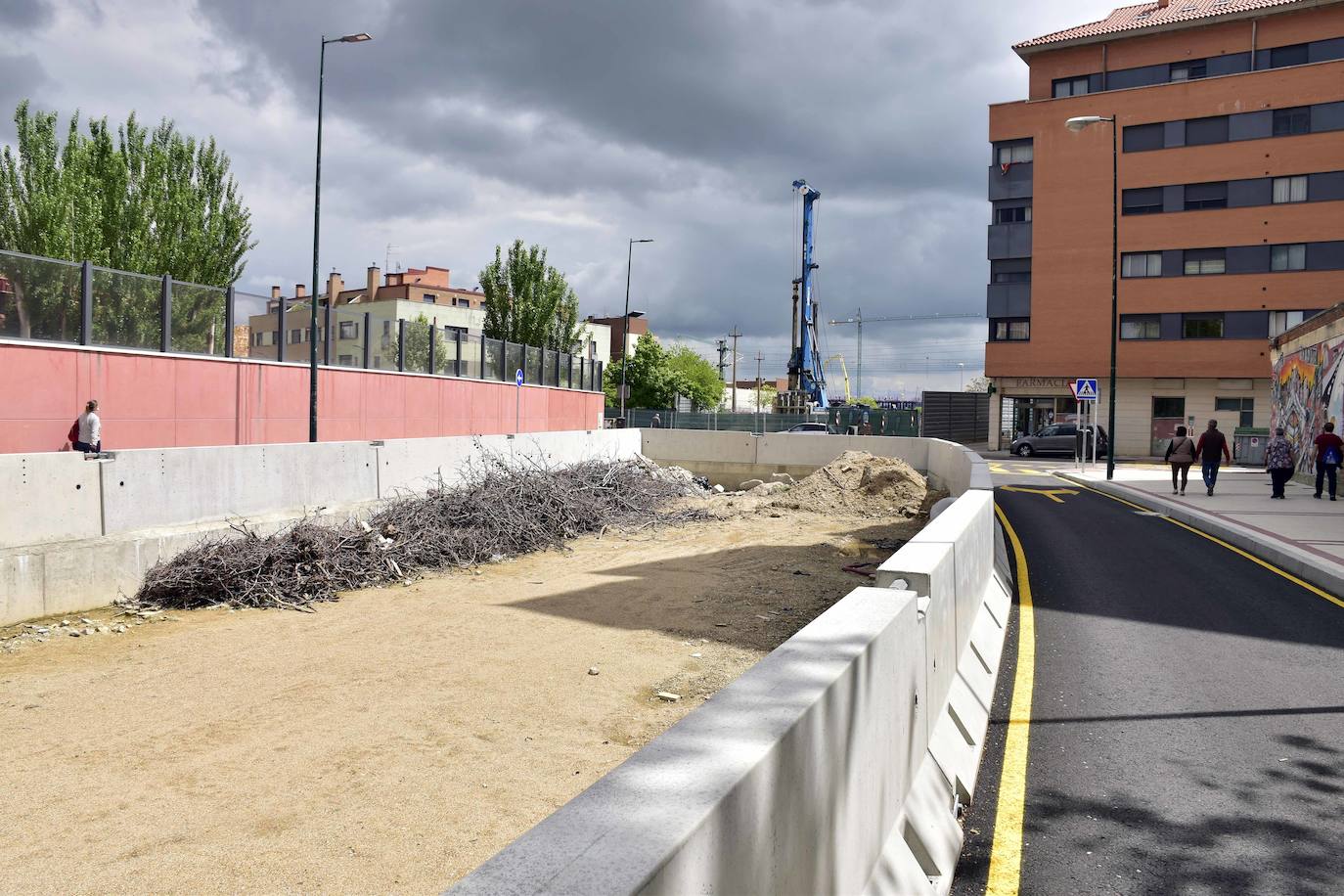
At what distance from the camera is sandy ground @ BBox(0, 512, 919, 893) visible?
5.10m

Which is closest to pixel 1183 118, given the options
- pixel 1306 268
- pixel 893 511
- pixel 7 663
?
pixel 1306 268

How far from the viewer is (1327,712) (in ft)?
21.2

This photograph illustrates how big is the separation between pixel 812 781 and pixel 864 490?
71.9 ft

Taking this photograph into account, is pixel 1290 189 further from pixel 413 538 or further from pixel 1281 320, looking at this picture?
pixel 413 538

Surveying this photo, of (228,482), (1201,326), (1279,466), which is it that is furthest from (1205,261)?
(228,482)

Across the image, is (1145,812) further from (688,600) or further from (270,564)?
(270,564)

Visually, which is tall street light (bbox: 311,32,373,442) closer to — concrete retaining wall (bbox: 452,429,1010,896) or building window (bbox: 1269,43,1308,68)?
concrete retaining wall (bbox: 452,429,1010,896)

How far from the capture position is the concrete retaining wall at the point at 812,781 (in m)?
1.90

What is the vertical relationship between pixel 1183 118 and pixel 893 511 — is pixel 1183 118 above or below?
above

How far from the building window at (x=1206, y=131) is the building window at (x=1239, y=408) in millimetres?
12690

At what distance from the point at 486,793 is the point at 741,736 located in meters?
3.86

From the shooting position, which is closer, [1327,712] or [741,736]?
[741,736]

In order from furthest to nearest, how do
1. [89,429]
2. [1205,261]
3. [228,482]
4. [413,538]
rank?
[1205,261], [89,429], [413,538], [228,482]

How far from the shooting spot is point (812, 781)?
9.41 ft
